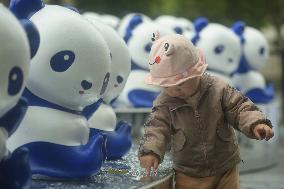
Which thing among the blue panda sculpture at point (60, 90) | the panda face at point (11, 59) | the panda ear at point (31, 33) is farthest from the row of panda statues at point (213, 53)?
the panda face at point (11, 59)

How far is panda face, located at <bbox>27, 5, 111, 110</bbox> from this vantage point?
398 cm

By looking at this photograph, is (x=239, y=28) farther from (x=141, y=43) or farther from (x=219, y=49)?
(x=141, y=43)

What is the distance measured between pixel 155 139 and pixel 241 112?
0.49 metres

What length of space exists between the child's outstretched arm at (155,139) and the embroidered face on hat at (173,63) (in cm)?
25

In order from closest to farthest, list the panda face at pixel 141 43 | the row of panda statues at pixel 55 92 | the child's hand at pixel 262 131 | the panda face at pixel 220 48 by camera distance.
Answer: the row of panda statues at pixel 55 92
the child's hand at pixel 262 131
the panda face at pixel 141 43
the panda face at pixel 220 48

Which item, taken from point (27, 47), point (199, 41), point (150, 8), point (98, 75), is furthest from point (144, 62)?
point (150, 8)

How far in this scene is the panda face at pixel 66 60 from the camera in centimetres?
398

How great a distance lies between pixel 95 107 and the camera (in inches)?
187

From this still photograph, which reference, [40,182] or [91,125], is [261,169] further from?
[40,182]

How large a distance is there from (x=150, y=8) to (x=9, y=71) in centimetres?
1656

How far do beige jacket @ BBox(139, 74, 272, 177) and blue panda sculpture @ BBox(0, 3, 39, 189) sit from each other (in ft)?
2.40

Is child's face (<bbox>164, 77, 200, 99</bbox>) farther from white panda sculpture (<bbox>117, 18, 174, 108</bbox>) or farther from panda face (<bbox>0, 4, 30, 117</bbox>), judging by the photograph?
white panda sculpture (<bbox>117, 18, 174, 108</bbox>)

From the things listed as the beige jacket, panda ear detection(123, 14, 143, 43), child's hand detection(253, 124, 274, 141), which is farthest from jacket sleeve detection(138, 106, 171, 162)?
panda ear detection(123, 14, 143, 43)

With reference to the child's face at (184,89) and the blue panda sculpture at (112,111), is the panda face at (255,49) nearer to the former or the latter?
the blue panda sculpture at (112,111)
